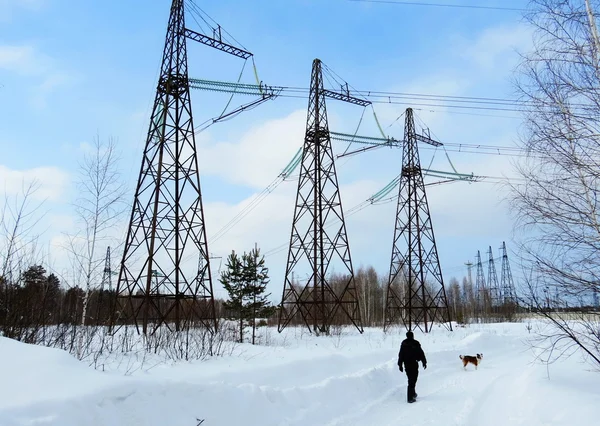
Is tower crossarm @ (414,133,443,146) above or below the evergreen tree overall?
above

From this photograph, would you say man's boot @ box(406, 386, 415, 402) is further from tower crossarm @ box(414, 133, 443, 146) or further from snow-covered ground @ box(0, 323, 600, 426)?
tower crossarm @ box(414, 133, 443, 146)

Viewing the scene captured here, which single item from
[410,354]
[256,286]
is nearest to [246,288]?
[256,286]

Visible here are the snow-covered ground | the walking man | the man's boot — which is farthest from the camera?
the walking man

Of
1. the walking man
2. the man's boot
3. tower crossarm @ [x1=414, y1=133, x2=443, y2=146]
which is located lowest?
the man's boot

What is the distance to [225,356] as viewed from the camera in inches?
417

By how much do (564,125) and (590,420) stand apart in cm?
448

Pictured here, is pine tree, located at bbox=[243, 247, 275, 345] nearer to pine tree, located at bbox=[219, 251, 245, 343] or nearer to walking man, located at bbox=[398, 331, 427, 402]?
pine tree, located at bbox=[219, 251, 245, 343]

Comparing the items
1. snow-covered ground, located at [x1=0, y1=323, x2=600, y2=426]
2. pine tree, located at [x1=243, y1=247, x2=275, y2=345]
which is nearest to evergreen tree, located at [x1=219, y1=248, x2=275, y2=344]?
pine tree, located at [x1=243, y1=247, x2=275, y2=345]

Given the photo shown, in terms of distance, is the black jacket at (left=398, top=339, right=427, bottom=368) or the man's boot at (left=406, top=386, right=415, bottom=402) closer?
the man's boot at (left=406, top=386, right=415, bottom=402)

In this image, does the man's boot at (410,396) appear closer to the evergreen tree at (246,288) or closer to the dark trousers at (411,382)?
the dark trousers at (411,382)

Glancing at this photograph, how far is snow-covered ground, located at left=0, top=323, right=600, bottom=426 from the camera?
4.79 metres

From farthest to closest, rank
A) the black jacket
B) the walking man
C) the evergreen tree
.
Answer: the evergreen tree < the black jacket < the walking man

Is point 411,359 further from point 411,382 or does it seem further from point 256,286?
point 256,286

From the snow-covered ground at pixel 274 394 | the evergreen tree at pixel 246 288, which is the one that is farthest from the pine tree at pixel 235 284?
the snow-covered ground at pixel 274 394
